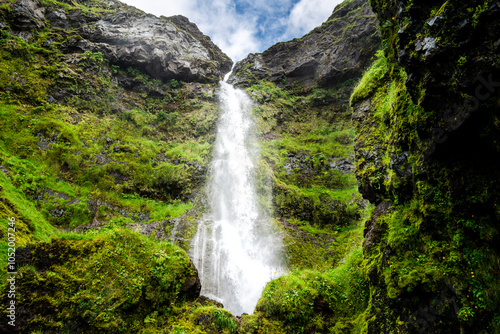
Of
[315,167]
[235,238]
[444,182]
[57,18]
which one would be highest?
[57,18]

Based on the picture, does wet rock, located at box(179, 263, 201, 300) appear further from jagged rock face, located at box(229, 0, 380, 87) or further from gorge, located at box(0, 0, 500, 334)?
jagged rock face, located at box(229, 0, 380, 87)

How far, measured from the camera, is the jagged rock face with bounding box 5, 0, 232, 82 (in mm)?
18078

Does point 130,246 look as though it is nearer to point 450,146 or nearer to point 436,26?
point 450,146

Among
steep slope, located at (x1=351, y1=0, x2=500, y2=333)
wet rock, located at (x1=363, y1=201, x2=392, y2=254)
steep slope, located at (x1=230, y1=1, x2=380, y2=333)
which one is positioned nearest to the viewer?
steep slope, located at (x1=351, y1=0, x2=500, y2=333)

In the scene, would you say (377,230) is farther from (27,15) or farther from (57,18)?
(57,18)

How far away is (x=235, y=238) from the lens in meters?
13.7

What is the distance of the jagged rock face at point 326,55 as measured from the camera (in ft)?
76.3

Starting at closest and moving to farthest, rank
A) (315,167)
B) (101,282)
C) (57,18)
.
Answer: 1. (101,282)
2. (315,167)
3. (57,18)

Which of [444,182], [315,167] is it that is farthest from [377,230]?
[315,167]

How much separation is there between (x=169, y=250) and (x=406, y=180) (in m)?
6.10

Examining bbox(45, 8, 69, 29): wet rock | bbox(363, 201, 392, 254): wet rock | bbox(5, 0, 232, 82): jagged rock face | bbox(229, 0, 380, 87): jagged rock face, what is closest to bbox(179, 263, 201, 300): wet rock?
bbox(363, 201, 392, 254): wet rock

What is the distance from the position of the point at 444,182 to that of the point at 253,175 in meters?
14.0

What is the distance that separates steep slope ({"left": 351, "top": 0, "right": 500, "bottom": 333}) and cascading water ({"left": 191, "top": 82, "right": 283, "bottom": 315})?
7555 mm

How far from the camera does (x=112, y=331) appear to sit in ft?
14.3
